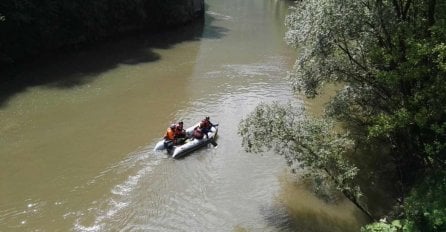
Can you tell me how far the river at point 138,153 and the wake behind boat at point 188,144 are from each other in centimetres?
31

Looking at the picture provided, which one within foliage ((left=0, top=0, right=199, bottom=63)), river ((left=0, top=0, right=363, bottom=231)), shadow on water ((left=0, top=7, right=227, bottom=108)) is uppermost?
foliage ((left=0, top=0, right=199, bottom=63))

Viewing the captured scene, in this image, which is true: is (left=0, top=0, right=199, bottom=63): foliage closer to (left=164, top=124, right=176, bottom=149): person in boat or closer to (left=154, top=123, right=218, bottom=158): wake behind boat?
(left=164, top=124, right=176, bottom=149): person in boat

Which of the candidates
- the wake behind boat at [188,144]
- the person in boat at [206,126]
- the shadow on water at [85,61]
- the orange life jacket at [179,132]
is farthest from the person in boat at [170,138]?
the shadow on water at [85,61]

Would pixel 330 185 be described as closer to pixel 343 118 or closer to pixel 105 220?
pixel 343 118

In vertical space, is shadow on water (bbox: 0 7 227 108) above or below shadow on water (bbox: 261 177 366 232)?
above

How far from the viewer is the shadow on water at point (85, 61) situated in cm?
2488

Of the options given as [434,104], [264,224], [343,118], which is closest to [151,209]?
[264,224]

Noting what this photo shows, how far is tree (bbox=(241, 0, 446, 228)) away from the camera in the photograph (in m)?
11.7

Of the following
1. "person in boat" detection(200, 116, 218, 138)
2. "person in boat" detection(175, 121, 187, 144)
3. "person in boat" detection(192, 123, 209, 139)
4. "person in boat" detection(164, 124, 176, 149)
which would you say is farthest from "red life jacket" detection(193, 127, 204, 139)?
"person in boat" detection(164, 124, 176, 149)

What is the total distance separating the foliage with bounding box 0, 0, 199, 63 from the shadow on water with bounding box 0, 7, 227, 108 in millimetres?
734

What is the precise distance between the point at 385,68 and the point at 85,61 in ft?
66.0

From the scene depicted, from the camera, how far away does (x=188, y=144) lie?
19.1 meters

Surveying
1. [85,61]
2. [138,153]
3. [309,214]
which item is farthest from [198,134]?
[85,61]

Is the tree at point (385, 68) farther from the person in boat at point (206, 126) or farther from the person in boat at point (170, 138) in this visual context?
the person in boat at point (170, 138)
